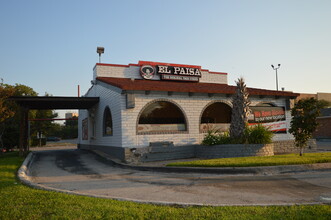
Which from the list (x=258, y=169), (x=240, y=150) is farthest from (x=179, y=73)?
(x=258, y=169)

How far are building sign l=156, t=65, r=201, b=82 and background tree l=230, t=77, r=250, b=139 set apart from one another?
24.9 feet

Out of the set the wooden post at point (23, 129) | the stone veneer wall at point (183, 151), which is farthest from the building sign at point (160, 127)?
the wooden post at point (23, 129)

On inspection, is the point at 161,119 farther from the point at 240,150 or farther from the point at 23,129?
the point at 23,129

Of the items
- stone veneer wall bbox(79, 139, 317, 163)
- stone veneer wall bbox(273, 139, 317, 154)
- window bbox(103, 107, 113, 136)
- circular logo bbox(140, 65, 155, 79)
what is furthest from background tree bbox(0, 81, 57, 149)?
stone veneer wall bbox(273, 139, 317, 154)

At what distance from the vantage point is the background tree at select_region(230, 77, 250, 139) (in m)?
14.6

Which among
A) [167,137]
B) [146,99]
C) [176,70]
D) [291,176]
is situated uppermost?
[176,70]

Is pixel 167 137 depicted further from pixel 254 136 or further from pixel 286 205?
pixel 286 205

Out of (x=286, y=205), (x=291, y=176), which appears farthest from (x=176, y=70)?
(x=286, y=205)

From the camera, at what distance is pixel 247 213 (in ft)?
16.1

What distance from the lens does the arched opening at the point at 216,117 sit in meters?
17.4

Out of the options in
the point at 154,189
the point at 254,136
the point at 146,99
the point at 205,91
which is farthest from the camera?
the point at 205,91

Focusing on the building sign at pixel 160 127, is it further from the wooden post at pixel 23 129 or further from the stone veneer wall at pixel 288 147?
the wooden post at pixel 23 129

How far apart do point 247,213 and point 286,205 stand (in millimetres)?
1160

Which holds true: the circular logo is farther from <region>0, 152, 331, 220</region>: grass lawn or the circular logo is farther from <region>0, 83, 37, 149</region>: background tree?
<region>0, 152, 331, 220</region>: grass lawn
